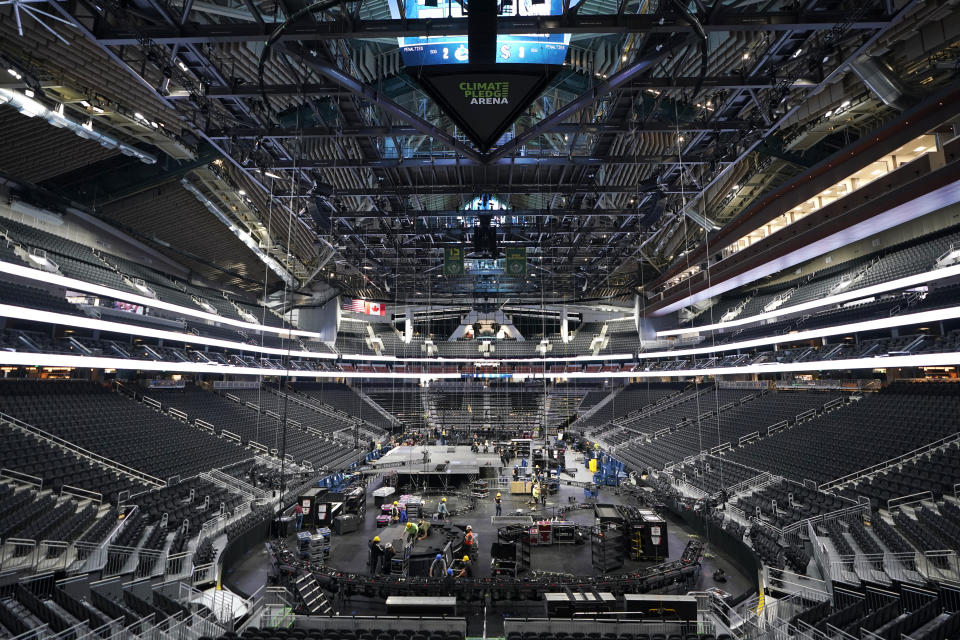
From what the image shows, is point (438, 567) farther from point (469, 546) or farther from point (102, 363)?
point (102, 363)

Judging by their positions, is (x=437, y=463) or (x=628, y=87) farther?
(x=437, y=463)

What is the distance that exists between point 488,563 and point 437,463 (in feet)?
30.6

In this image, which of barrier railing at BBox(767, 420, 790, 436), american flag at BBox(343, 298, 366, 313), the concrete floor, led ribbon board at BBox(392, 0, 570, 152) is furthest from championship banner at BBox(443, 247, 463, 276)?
barrier railing at BBox(767, 420, 790, 436)

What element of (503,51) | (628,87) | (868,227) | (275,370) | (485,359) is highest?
(628,87)

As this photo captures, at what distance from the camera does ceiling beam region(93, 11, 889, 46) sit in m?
5.81

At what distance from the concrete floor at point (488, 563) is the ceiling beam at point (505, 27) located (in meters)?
10.2

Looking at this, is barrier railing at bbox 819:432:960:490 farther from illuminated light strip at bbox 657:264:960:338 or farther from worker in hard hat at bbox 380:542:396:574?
worker in hard hat at bbox 380:542:396:574

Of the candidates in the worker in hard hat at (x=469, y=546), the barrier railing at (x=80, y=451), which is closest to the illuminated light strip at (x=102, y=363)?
the barrier railing at (x=80, y=451)

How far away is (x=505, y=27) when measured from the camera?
5797 mm

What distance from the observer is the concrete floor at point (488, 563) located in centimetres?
941

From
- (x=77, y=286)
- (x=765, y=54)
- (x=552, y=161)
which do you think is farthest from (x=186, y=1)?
(x=77, y=286)

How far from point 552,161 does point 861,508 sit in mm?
12012

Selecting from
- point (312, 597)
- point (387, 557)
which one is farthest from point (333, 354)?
point (312, 597)

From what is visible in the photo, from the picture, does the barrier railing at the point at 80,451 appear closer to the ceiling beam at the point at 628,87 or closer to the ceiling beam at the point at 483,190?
the ceiling beam at the point at 483,190
